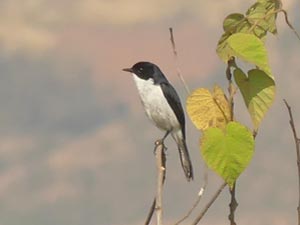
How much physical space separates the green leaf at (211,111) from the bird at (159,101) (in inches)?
241

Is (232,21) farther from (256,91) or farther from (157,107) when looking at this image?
(157,107)

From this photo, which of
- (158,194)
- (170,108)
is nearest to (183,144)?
(170,108)

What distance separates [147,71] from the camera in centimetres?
839

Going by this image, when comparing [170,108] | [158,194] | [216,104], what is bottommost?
[158,194]

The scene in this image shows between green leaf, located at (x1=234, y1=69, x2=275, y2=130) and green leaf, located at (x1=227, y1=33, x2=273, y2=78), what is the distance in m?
0.04

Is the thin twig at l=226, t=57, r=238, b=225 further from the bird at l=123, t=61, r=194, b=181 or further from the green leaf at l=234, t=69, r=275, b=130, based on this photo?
the bird at l=123, t=61, r=194, b=181

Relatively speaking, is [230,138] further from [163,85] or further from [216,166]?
[163,85]

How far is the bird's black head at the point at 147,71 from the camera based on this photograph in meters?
8.34

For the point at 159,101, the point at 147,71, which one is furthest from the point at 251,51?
the point at 147,71

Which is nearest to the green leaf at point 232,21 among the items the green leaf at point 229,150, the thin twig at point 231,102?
the thin twig at point 231,102

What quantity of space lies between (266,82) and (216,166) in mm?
267

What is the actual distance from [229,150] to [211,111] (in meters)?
0.12

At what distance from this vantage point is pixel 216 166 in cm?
200

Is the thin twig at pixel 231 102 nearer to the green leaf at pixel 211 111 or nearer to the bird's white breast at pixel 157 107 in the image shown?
the green leaf at pixel 211 111
